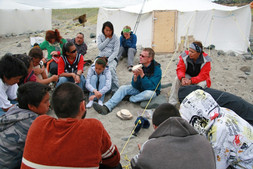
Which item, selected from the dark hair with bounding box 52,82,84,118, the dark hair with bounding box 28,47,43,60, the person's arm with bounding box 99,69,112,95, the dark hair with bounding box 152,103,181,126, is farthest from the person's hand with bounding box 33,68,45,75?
the dark hair with bounding box 152,103,181,126

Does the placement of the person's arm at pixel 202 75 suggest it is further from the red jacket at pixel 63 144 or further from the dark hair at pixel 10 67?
the dark hair at pixel 10 67

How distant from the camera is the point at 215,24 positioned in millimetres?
8078

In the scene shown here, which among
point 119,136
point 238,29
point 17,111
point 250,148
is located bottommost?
point 119,136

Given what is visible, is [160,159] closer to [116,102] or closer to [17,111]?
[17,111]

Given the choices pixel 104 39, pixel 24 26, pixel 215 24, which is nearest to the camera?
pixel 104 39

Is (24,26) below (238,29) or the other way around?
below

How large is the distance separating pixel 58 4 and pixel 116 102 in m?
6.25

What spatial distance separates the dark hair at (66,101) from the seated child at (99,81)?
2.41 metres

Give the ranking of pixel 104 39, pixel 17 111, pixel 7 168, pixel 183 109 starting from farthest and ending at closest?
pixel 104 39 → pixel 183 109 → pixel 17 111 → pixel 7 168

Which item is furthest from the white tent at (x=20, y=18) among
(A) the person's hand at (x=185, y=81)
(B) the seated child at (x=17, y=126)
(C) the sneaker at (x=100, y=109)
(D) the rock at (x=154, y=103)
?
(B) the seated child at (x=17, y=126)

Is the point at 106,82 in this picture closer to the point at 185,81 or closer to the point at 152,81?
the point at 152,81

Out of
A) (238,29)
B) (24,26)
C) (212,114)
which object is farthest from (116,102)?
(24,26)

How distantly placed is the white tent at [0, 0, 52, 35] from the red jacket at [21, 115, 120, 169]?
14.0m

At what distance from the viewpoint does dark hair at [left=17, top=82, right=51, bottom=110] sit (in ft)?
5.96
